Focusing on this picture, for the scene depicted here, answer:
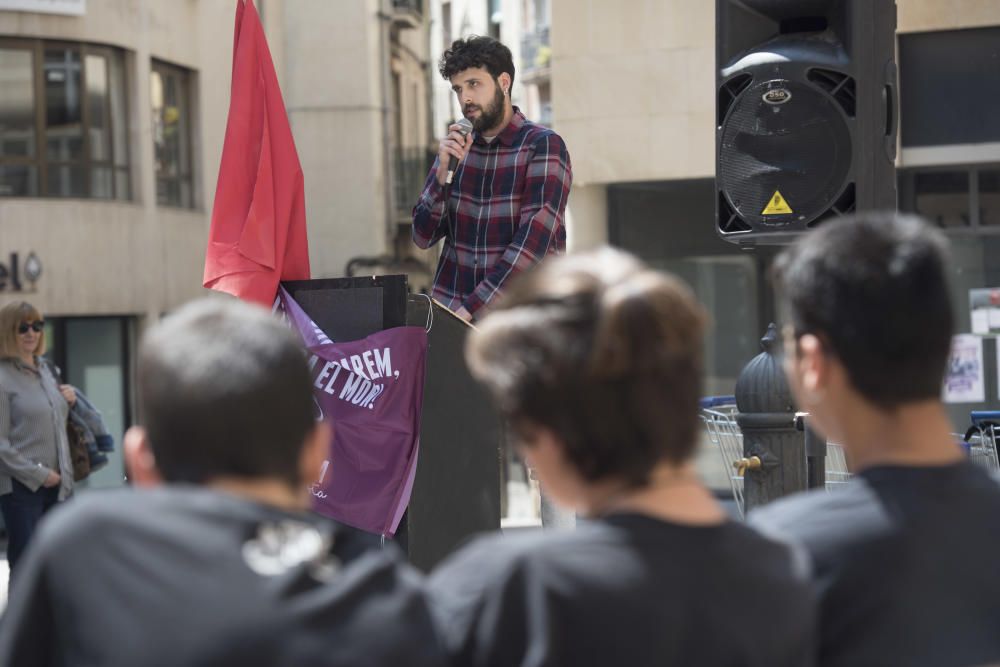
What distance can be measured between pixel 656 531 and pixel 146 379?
694 mm

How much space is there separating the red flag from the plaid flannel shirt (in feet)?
1.73

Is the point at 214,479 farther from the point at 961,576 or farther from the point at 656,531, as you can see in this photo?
the point at 961,576

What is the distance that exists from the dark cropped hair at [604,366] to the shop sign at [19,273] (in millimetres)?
18685

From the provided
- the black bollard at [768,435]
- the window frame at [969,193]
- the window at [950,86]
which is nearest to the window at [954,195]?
the window frame at [969,193]

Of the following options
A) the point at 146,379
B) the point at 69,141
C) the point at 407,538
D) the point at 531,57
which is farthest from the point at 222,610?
the point at 531,57

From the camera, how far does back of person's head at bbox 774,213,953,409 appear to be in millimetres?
2264

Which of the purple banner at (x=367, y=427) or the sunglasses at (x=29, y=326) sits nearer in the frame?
the purple banner at (x=367, y=427)

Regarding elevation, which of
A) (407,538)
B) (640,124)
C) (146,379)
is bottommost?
(407,538)

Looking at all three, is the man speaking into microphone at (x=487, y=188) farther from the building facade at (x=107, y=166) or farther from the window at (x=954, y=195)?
the building facade at (x=107, y=166)

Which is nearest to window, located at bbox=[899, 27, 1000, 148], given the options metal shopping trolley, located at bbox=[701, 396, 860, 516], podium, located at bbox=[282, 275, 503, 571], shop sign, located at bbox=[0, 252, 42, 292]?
metal shopping trolley, located at bbox=[701, 396, 860, 516]

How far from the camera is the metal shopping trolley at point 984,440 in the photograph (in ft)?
20.0

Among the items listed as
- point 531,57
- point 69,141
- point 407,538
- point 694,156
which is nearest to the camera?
point 407,538

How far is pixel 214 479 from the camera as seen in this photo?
2.02 m

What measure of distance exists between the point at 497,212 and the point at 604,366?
348cm
